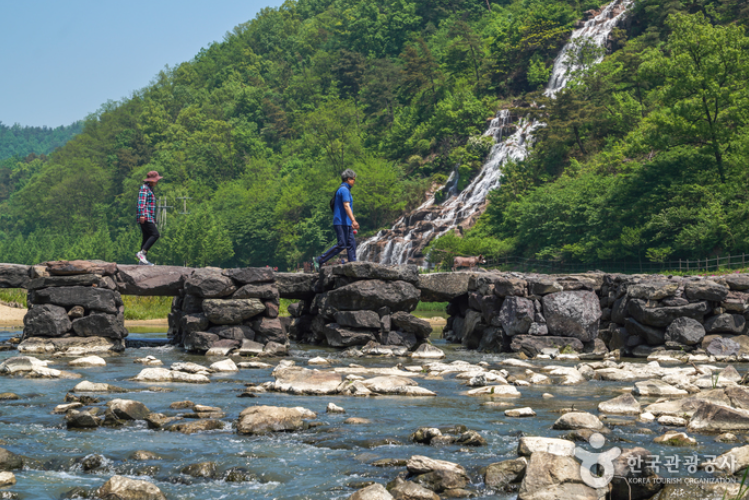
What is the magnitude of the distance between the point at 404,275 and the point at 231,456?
8.45 meters

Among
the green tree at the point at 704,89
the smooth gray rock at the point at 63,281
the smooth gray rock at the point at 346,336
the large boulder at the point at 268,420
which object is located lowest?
the smooth gray rock at the point at 346,336

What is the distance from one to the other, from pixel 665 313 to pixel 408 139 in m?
65.9

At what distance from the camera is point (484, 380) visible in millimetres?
8875

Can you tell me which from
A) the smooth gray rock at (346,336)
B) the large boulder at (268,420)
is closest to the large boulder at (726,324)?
the smooth gray rock at (346,336)

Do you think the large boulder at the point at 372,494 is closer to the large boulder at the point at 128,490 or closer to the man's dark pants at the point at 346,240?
the large boulder at the point at 128,490

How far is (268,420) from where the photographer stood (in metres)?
5.98

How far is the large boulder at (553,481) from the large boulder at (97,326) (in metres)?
9.67

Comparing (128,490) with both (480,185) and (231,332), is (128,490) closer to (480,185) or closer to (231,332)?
(231,332)

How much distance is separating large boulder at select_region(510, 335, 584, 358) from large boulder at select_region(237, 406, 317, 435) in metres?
7.55

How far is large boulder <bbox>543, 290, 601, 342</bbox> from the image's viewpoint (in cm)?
1320

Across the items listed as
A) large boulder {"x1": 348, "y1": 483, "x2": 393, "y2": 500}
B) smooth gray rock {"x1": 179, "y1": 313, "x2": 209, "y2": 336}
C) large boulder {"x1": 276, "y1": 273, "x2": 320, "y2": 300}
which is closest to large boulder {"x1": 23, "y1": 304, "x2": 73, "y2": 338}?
smooth gray rock {"x1": 179, "y1": 313, "x2": 209, "y2": 336}

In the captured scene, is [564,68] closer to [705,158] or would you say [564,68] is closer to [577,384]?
[705,158]

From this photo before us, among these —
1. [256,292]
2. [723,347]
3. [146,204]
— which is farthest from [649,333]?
[146,204]

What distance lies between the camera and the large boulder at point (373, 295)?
512 inches
